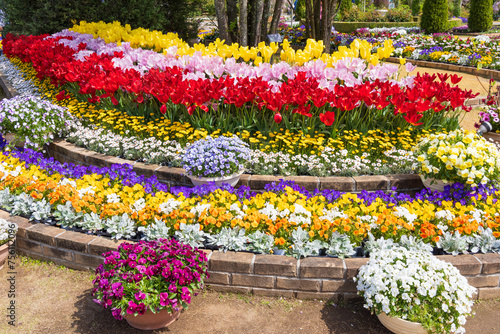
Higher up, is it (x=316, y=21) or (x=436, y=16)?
(x=436, y=16)

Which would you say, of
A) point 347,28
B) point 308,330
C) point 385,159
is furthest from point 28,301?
point 347,28

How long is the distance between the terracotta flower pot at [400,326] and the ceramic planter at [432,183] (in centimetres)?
179

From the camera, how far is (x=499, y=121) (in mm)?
6023

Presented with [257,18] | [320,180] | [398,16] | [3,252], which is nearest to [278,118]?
[320,180]

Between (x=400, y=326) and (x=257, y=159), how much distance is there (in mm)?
2366

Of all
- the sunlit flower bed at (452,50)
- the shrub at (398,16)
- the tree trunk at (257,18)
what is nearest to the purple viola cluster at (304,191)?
the tree trunk at (257,18)

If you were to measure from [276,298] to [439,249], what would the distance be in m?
1.47

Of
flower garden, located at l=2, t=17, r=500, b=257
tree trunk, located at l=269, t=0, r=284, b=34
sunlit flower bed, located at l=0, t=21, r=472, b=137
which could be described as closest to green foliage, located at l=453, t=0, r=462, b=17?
tree trunk, located at l=269, t=0, r=284, b=34

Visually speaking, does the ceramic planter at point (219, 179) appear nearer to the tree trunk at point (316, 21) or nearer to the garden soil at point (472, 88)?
the garden soil at point (472, 88)

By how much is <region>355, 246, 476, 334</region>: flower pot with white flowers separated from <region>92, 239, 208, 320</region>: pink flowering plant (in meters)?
1.25

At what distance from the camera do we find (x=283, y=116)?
517cm

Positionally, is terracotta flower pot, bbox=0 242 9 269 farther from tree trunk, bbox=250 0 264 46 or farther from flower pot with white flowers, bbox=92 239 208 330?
tree trunk, bbox=250 0 264 46

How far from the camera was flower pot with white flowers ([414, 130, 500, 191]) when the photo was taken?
3969 mm

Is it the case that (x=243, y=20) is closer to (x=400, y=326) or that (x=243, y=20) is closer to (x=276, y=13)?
(x=276, y=13)
